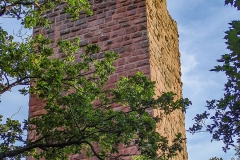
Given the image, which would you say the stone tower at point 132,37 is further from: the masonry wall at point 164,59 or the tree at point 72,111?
the tree at point 72,111

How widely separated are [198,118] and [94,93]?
69.2 inches

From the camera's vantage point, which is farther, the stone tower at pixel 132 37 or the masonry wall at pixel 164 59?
the masonry wall at pixel 164 59

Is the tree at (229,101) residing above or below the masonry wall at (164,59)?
below

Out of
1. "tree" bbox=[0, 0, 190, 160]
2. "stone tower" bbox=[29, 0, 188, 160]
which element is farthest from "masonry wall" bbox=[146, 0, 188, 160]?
"tree" bbox=[0, 0, 190, 160]

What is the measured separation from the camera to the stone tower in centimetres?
884

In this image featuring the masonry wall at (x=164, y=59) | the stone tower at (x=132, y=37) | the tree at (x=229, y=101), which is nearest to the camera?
the tree at (x=229, y=101)

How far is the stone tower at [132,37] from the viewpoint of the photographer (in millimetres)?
8844

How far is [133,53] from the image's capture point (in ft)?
29.2

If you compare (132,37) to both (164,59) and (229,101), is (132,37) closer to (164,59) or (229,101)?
(164,59)

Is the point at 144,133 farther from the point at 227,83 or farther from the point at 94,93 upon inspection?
the point at 227,83

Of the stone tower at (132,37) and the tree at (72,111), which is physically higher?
the stone tower at (132,37)

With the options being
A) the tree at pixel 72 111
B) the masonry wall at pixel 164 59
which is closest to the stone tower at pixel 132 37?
the masonry wall at pixel 164 59

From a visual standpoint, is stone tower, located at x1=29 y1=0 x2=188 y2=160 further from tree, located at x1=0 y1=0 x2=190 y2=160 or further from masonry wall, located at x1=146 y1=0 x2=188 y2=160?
tree, located at x1=0 y1=0 x2=190 y2=160

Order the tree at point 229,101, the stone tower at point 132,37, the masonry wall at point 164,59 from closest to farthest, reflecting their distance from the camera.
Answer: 1. the tree at point 229,101
2. the stone tower at point 132,37
3. the masonry wall at point 164,59
